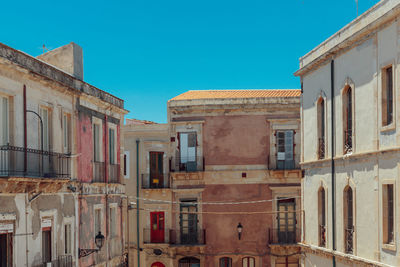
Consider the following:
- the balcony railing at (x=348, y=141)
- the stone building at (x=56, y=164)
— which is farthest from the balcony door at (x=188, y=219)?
the balcony railing at (x=348, y=141)

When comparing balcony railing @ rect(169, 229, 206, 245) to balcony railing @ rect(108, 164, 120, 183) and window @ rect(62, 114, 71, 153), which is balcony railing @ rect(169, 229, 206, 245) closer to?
balcony railing @ rect(108, 164, 120, 183)

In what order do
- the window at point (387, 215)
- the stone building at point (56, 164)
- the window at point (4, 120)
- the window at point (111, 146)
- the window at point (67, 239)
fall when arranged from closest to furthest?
the window at point (4, 120), the stone building at point (56, 164), the window at point (387, 215), the window at point (67, 239), the window at point (111, 146)

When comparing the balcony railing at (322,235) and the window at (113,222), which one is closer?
the balcony railing at (322,235)

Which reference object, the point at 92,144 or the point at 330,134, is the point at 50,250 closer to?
the point at 92,144

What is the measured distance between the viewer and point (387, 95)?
46.6ft

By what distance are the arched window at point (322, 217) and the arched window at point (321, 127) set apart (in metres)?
1.16

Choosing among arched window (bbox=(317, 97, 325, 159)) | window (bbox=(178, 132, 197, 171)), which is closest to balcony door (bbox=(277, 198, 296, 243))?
window (bbox=(178, 132, 197, 171))

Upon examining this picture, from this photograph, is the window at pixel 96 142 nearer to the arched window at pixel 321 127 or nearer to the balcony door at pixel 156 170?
the arched window at pixel 321 127

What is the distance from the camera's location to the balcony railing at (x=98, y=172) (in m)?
19.2

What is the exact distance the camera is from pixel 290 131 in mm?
28672

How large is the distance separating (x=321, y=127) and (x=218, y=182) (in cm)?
1086

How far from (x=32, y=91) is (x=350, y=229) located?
9610 mm

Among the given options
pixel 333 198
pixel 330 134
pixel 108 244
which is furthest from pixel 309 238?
pixel 108 244

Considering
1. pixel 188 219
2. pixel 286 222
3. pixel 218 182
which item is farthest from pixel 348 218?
pixel 188 219
